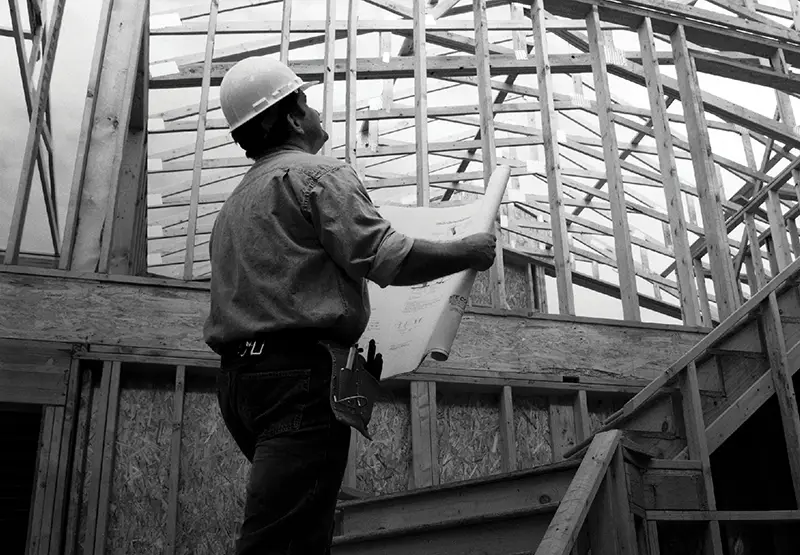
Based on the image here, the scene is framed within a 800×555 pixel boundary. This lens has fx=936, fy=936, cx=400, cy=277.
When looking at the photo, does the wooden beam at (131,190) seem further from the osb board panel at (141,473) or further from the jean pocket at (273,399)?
the jean pocket at (273,399)

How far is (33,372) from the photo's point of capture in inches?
191

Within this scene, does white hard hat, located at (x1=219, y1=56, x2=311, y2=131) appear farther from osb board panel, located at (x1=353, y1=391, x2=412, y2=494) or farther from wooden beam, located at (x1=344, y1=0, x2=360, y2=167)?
wooden beam, located at (x1=344, y1=0, x2=360, y2=167)

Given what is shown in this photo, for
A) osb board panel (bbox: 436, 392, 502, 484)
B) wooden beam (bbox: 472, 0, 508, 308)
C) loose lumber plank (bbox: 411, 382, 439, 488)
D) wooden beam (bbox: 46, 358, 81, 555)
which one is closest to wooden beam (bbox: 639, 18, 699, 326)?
wooden beam (bbox: 472, 0, 508, 308)

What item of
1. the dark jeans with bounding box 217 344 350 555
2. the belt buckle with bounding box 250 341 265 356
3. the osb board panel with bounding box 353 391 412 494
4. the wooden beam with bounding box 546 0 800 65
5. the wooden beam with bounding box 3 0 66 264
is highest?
the wooden beam with bounding box 546 0 800 65

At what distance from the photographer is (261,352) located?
251 cm

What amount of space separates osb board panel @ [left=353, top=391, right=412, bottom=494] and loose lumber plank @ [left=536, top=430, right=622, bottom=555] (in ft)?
6.31

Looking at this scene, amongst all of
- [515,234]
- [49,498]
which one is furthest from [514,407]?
[515,234]

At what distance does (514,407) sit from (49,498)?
2.67 meters

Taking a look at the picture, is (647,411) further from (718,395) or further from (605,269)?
(605,269)

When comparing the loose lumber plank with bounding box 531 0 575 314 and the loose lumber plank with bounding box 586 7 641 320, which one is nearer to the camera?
the loose lumber plank with bounding box 531 0 575 314

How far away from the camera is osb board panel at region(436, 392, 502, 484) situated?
5453 millimetres

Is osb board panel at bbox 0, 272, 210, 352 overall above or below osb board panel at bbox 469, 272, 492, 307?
below

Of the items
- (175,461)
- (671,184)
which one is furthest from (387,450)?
(671,184)

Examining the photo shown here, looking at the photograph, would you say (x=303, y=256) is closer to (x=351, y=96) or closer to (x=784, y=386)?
(x=784, y=386)
